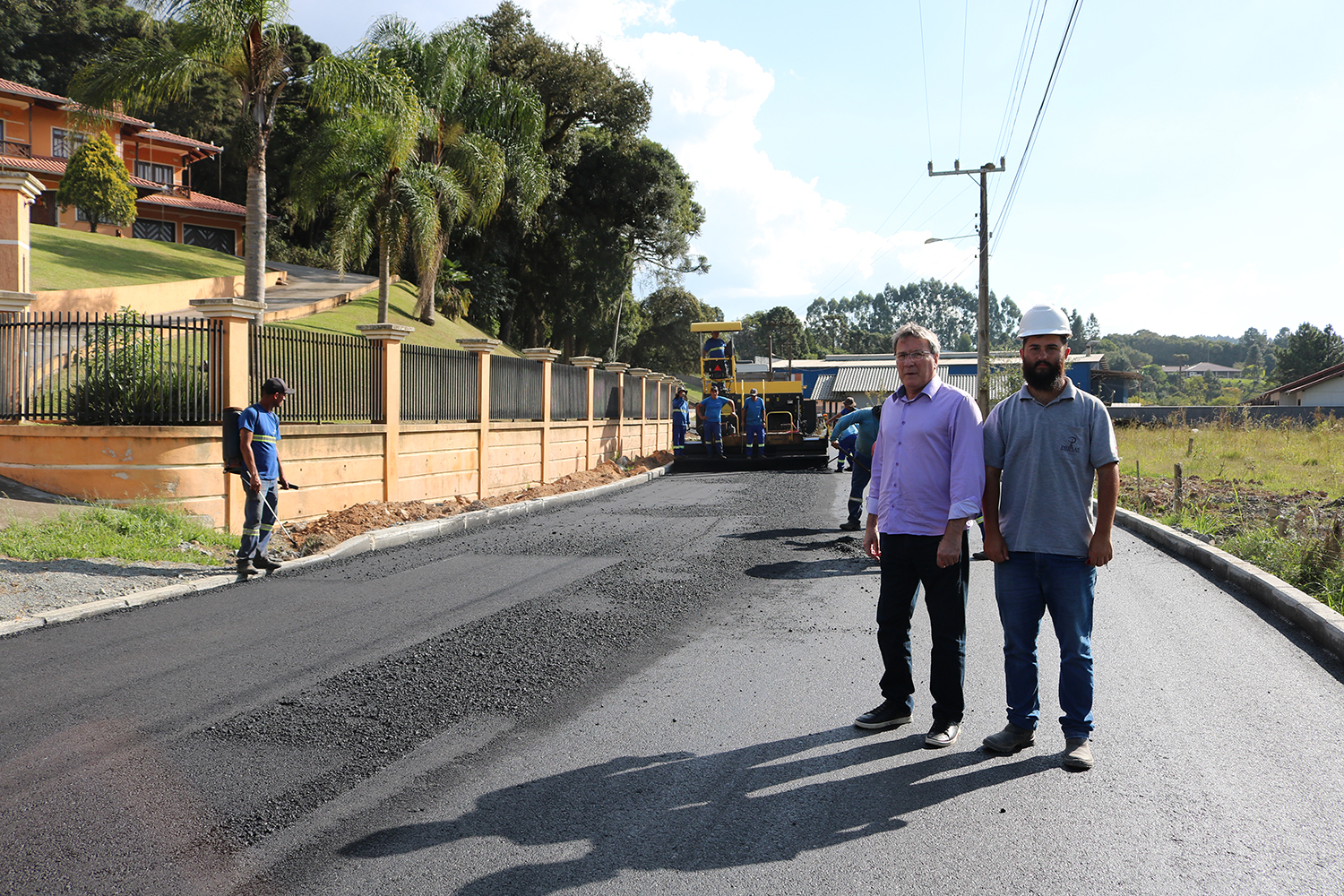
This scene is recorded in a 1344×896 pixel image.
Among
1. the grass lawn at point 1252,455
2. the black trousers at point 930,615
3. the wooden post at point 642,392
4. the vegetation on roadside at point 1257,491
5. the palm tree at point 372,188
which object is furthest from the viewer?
the wooden post at point 642,392

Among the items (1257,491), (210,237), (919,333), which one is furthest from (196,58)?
(210,237)

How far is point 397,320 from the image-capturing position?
32844 mm

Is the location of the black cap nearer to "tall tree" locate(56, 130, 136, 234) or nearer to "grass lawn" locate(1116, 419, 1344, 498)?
"grass lawn" locate(1116, 419, 1344, 498)

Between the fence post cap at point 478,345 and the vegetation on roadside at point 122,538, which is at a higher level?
the fence post cap at point 478,345

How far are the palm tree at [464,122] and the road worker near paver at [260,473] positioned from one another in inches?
818

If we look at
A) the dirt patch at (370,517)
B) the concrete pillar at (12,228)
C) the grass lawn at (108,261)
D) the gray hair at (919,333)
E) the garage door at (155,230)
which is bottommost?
the dirt patch at (370,517)

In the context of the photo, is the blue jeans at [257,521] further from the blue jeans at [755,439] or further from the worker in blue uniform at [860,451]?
the blue jeans at [755,439]

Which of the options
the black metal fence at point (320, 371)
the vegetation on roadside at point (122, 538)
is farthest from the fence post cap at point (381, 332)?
the vegetation on roadside at point (122, 538)

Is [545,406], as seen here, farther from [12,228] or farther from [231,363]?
[12,228]

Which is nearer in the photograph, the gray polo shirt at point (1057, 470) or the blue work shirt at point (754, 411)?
the gray polo shirt at point (1057, 470)

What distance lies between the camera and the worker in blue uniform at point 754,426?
23188 mm

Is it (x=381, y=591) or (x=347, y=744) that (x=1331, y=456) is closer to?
(x=381, y=591)

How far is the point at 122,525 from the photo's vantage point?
951 cm

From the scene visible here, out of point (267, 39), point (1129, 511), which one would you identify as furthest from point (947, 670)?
point (267, 39)
